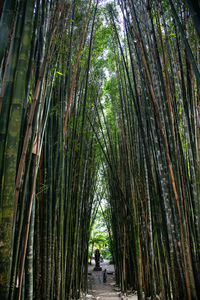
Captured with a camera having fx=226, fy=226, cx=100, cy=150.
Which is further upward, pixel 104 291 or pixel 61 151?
pixel 61 151

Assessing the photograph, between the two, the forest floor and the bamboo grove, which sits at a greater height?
the bamboo grove

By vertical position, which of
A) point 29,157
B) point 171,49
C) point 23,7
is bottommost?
point 29,157

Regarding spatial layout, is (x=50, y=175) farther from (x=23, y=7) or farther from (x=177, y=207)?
(x=23, y=7)

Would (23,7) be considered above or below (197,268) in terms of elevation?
above

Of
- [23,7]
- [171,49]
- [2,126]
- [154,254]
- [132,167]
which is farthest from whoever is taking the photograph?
[132,167]

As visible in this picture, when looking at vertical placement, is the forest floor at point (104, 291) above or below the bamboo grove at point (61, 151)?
below

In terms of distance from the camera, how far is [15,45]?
3.57ft

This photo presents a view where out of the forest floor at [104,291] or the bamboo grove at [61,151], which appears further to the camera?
the forest floor at [104,291]

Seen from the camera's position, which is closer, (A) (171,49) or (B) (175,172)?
(B) (175,172)

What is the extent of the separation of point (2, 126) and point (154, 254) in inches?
90.3

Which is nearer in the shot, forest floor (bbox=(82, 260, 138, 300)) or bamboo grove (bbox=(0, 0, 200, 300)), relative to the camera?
bamboo grove (bbox=(0, 0, 200, 300))

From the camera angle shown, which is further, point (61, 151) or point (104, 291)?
point (104, 291)

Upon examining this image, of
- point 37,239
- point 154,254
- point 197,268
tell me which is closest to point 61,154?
point 37,239

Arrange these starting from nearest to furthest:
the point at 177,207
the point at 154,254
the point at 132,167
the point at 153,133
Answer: the point at 177,207 → the point at 153,133 → the point at 154,254 → the point at 132,167
